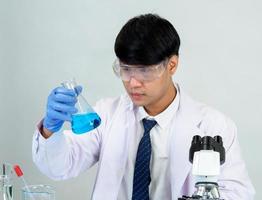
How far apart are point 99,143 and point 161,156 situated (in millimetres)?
283

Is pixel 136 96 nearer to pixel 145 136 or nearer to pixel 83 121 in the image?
pixel 145 136

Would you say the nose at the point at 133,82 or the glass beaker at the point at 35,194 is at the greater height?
the nose at the point at 133,82

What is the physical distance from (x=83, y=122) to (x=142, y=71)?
318mm

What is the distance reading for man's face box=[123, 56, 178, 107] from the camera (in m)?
1.89

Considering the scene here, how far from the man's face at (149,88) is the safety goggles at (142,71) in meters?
0.02

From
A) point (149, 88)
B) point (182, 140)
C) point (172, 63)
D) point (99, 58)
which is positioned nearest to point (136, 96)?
point (149, 88)

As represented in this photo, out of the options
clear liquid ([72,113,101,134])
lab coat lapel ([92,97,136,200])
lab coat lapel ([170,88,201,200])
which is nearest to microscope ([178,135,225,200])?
clear liquid ([72,113,101,134])

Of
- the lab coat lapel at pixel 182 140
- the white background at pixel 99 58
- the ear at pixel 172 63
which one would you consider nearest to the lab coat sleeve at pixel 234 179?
the lab coat lapel at pixel 182 140

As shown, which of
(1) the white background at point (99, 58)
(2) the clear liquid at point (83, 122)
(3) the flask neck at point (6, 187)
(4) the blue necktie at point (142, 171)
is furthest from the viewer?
(1) the white background at point (99, 58)

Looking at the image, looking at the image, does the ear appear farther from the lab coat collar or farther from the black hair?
the lab coat collar

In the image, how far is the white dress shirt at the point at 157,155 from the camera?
2.07 m

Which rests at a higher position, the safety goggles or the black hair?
the black hair

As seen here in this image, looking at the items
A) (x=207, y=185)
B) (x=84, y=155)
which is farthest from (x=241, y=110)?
(x=207, y=185)

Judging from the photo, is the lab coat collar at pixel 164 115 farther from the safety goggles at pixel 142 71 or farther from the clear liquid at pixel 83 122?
the clear liquid at pixel 83 122
